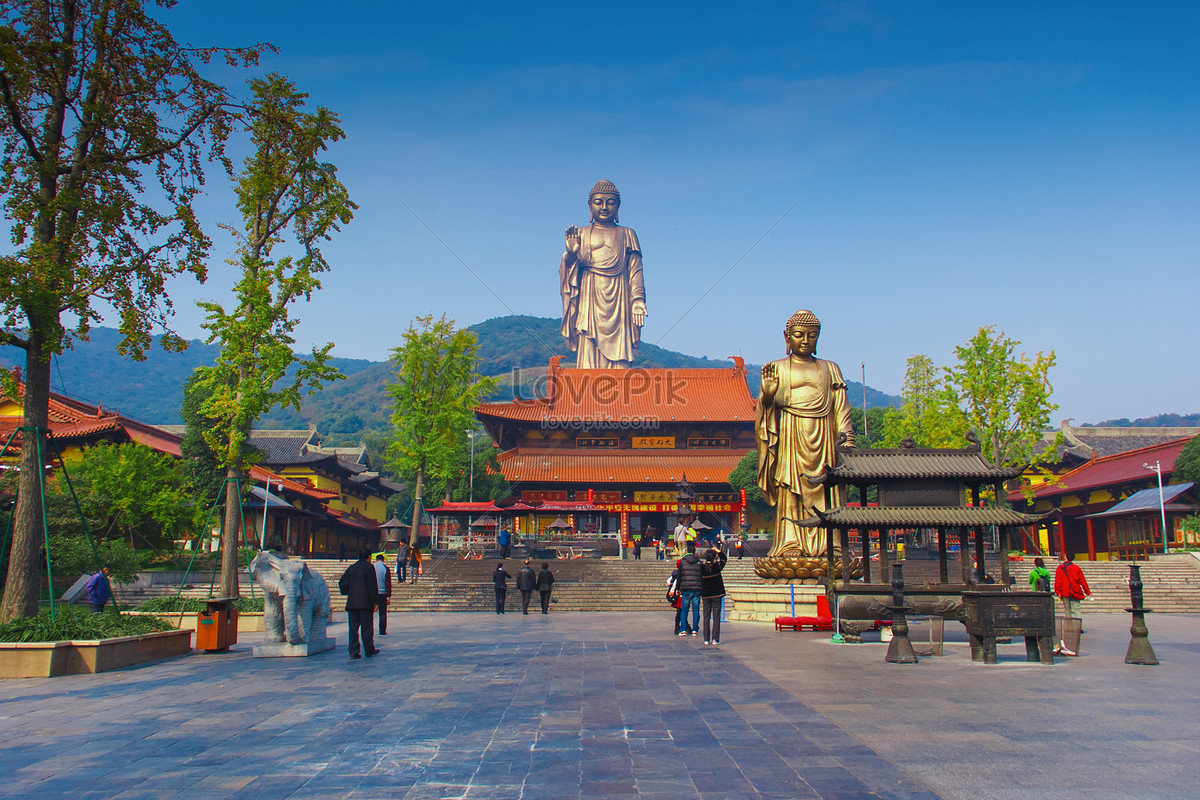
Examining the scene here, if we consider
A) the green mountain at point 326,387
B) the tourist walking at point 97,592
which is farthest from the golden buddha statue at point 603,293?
the green mountain at point 326,387

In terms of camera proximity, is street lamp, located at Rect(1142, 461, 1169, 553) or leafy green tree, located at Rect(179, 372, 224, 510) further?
leafy green tree, located at Rect(179, 372, 224, 510)

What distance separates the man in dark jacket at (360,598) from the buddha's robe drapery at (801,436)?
979cm

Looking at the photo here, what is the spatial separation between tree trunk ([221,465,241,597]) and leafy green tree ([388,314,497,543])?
14.7 metres

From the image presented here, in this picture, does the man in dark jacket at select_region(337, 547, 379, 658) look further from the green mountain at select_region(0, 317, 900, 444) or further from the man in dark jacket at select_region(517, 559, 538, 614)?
the green mountain at select_region(0, 317, 900, 444)

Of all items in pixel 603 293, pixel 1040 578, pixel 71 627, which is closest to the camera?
pixel 71 627

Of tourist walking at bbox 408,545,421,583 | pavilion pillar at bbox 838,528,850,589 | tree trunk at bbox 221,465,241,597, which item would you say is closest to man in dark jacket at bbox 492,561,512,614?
tourist walking at bbox 408,545,421,583

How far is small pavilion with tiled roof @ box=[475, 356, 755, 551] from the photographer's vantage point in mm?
40156

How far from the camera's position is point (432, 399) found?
Result: 104 feet

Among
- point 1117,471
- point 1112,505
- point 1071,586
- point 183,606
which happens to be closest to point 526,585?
point 183,606

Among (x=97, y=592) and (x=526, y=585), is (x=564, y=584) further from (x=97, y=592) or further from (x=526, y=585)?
(x=97, y=592)

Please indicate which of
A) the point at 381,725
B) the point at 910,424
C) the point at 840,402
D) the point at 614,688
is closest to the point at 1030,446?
the point at 910,424

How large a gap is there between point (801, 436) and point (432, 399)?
1801 centimetres

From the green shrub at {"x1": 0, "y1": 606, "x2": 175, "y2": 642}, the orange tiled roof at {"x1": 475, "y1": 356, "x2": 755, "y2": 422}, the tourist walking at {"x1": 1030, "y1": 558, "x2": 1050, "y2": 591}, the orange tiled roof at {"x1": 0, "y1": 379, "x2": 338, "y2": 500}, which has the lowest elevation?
the green shrub at {"x1": 0, "y1": 606, "x2": 175, "y2": 642}

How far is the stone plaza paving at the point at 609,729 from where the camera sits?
4406 millimetres
